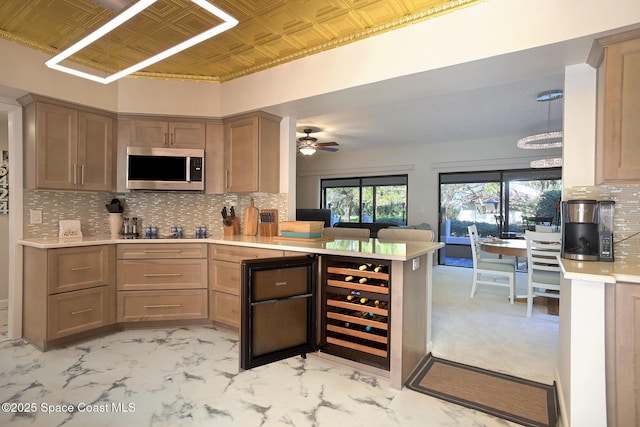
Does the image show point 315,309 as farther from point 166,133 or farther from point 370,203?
point 370,203

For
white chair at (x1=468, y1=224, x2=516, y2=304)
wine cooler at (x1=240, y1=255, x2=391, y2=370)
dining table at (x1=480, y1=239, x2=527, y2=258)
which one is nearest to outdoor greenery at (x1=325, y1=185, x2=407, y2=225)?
white chair at (x1=468, y1=224, x2=516, y2=304)

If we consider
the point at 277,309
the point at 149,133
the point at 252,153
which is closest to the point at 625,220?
the point at 277,309

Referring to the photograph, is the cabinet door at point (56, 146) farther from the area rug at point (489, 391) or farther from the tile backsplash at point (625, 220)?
the tile backsplash at point (625, 220)

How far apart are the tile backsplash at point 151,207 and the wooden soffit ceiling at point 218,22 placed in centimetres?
130

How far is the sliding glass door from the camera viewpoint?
6.20 meters

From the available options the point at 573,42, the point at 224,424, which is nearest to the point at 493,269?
the point at 573,42

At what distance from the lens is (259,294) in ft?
7.25

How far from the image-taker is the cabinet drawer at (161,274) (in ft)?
10.2

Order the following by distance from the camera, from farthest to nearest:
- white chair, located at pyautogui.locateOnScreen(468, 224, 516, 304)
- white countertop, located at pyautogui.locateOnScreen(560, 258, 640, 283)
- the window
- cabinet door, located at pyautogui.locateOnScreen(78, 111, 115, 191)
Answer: the window → white chair, located at pyautogui.locateOnScreen(468, 224, 516, 304) → cabinet door, located at pyautogui.locateOnScreen(78, 111, 115, 191) → white countertop, located at pyautogui.locateOnScreen(560, 258, 640, 283)

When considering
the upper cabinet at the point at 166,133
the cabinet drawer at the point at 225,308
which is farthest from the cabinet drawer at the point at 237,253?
the upper cabinet at the point at 166,133

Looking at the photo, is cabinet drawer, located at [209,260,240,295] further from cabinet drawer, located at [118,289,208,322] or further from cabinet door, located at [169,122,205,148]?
cabinet door, located at [169,122,205,148]

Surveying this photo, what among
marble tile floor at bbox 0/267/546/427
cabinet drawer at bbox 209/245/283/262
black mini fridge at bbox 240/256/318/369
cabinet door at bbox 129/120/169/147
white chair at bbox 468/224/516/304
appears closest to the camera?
marble tile floor at bbox 0/267/546/427

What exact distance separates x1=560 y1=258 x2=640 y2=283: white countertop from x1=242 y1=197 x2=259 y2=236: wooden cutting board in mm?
2652

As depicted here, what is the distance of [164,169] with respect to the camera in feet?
11.1
